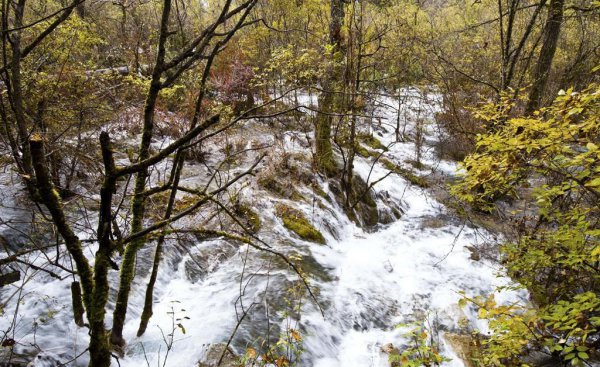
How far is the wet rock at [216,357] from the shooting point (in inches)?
150

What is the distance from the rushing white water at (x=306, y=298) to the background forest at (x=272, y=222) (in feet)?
0.10

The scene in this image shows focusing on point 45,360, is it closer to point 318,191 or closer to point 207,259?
point 207,259

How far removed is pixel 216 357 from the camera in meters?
3.92

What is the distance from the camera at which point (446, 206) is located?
30.6 ft

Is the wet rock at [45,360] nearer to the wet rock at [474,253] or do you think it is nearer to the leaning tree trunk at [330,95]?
the leaning tree trunk at [330,95]

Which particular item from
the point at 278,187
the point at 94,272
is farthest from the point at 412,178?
the point at 94,272

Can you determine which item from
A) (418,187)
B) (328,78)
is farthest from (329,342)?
(418,187)

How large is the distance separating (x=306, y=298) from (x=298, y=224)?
2019mm

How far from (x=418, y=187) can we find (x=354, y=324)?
6194 millimetres

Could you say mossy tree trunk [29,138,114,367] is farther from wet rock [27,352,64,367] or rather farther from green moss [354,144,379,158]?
green moss [354,144,379,158]

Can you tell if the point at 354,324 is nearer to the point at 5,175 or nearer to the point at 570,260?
the point at 570,260

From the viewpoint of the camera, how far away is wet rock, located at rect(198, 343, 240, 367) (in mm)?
3813

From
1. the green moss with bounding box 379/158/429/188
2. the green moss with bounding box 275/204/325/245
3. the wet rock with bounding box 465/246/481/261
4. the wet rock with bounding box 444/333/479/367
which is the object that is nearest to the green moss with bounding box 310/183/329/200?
the green moss with bounding box 275/204/325/245

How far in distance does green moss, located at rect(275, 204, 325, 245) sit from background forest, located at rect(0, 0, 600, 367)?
38 mm
